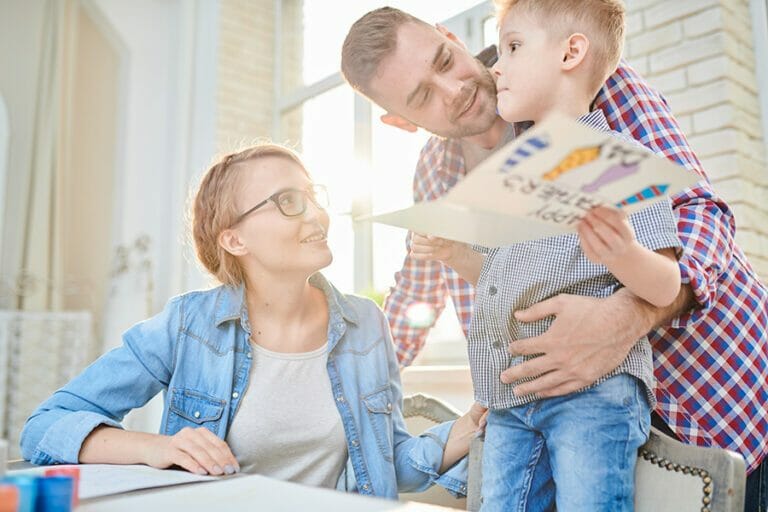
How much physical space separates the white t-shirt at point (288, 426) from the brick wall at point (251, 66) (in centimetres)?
342

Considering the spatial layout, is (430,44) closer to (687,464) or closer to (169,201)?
(687,464)

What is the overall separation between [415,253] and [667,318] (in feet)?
1.46

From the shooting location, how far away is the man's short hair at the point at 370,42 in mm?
1821

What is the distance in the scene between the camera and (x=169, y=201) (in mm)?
4914

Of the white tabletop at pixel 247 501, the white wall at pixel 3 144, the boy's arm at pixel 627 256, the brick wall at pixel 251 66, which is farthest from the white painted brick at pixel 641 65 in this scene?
the white wall at pixel 3 144

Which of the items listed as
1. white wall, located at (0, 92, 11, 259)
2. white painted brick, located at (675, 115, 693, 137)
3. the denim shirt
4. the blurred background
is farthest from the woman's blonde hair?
white wall, located at (0, 92, 11, 259)

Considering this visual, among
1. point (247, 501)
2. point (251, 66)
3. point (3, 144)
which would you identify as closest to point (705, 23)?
point (247, 501)

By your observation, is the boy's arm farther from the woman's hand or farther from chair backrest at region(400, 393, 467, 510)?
chair backrest at region(400, 393, 467, 510)

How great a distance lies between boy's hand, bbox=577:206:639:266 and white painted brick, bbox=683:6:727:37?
6.20 feet

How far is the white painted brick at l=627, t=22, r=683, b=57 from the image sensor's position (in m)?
2.51

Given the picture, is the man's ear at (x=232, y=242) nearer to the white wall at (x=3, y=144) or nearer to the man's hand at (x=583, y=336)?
the man's hand at (x=583, y=336)

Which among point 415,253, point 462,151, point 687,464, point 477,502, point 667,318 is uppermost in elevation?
point 462,151

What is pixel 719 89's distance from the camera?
7.81 ft

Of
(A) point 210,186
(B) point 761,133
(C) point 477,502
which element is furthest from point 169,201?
(C) point 477,502
